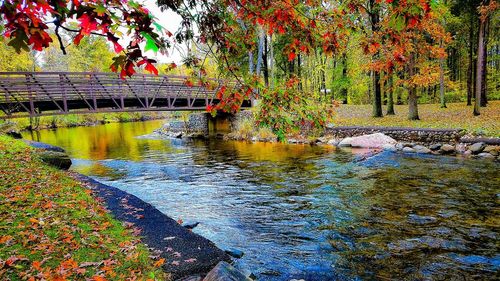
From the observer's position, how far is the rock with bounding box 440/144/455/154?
12773 mm

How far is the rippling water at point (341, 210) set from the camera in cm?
490

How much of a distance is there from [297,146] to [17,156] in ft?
43.2

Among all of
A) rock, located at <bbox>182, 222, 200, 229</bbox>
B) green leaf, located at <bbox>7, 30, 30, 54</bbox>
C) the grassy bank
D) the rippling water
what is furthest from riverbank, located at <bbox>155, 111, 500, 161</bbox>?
the grassy bank

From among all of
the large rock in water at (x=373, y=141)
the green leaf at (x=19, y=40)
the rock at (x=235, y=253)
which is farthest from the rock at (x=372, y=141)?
the green leaf at (x=19, y=40)

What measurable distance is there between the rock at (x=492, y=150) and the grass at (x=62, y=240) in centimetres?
1294

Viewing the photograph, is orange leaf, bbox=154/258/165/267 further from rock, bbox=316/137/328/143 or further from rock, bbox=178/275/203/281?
rock, bbox=316/137/328/143

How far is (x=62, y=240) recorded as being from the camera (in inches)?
176

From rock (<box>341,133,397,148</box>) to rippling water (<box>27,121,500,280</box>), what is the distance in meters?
1.82

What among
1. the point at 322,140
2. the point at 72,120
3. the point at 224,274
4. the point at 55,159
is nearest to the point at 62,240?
the point at 224,274

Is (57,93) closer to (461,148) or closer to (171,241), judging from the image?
(171,241)

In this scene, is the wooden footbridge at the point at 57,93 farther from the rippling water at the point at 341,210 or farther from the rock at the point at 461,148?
the rock at the point at 461,148

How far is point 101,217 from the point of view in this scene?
5816mm

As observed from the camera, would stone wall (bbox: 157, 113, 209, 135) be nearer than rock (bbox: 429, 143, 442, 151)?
No

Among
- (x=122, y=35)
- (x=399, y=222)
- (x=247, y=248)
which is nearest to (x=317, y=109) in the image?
(x=122, y=35)
